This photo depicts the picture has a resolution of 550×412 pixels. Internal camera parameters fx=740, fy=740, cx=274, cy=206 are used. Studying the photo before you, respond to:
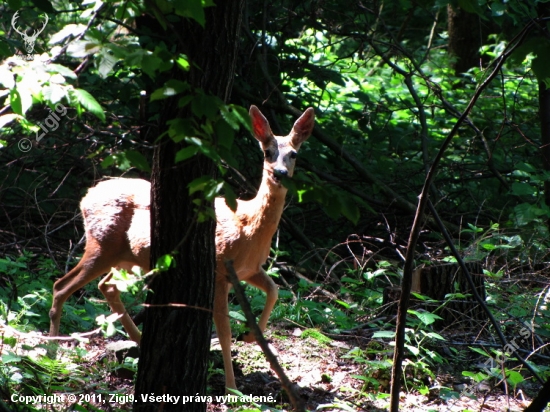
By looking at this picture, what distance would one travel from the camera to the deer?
213 inches

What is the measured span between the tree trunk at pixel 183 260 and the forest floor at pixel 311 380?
84 cm

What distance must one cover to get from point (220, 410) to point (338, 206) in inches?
103

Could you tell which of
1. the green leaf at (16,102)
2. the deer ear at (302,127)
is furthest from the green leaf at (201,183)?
the deer ear at (302,127)

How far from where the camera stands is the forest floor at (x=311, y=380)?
487 cm

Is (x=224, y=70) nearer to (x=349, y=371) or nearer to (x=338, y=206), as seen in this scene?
(x=338, y=206)

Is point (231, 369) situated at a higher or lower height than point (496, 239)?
lower

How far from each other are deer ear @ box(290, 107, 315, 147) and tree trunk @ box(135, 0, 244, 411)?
2139 mm

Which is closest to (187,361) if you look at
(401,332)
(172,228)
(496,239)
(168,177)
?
(172,228)

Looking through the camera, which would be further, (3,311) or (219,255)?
(219,255)

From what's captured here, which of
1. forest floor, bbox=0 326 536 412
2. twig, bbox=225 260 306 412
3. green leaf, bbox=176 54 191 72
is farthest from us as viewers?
forest floor, bbox=0 326 536 412

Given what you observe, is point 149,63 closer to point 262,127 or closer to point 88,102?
point 88,102

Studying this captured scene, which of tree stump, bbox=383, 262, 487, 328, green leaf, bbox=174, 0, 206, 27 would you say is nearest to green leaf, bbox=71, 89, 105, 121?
green leaf, bbox=174, 0, 206, 27

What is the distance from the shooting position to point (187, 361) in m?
3.69

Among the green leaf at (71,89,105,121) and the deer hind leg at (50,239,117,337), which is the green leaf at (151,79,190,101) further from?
the deer hind leg at (50,239,117,337)
